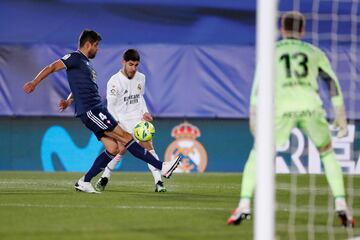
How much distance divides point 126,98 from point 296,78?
5308 mm

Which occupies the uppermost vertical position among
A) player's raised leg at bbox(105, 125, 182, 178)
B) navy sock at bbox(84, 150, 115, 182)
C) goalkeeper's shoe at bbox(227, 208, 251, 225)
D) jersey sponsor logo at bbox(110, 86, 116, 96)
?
jersey sponsor logo at bbox(110, 86, 116, 96)

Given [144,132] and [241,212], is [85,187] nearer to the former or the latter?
[144,132]

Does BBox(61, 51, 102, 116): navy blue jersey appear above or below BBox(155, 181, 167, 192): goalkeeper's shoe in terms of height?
above

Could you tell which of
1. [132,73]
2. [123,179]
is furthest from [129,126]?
[123,179]

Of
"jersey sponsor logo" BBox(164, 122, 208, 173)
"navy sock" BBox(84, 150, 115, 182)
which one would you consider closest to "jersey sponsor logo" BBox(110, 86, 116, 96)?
"navy sock" BBox(84, 150, 115, 182)

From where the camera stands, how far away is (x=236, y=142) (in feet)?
63.0

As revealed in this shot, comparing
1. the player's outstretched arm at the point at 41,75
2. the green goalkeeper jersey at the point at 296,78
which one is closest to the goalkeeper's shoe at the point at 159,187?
the player's outstretched arm at the point at 41,75

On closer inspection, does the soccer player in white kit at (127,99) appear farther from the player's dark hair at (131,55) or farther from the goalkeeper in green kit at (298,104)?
the goalkeeper in green kit at (298,104)

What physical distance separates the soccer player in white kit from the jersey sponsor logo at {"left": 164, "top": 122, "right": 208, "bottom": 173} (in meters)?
4.96

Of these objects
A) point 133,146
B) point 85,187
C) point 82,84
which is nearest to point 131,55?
point 82,84

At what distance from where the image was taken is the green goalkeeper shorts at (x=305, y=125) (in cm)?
866

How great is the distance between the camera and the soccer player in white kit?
13.3m

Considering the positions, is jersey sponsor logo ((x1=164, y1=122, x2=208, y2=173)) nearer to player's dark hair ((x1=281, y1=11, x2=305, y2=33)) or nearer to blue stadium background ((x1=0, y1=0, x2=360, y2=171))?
blue stadium background ((x1=0, y1=0, x2=360, y2=171))

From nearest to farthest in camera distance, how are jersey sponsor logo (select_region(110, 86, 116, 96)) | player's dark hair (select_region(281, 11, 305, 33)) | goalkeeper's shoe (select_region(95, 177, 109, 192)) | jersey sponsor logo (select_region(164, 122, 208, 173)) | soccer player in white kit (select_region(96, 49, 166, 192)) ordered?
player's dark hair (select_region(281, 11, 305, 33)) < goalkeeper's shoe (select_region(95, 177, 109, 192)) < soccer player in white kit (select_region(96, 49, 166, 192)) < jersey sponsor logo (select_region(110, 86, 116, 96)) < jersey sponsor logo (select_region(164, 122, 208, 173))
